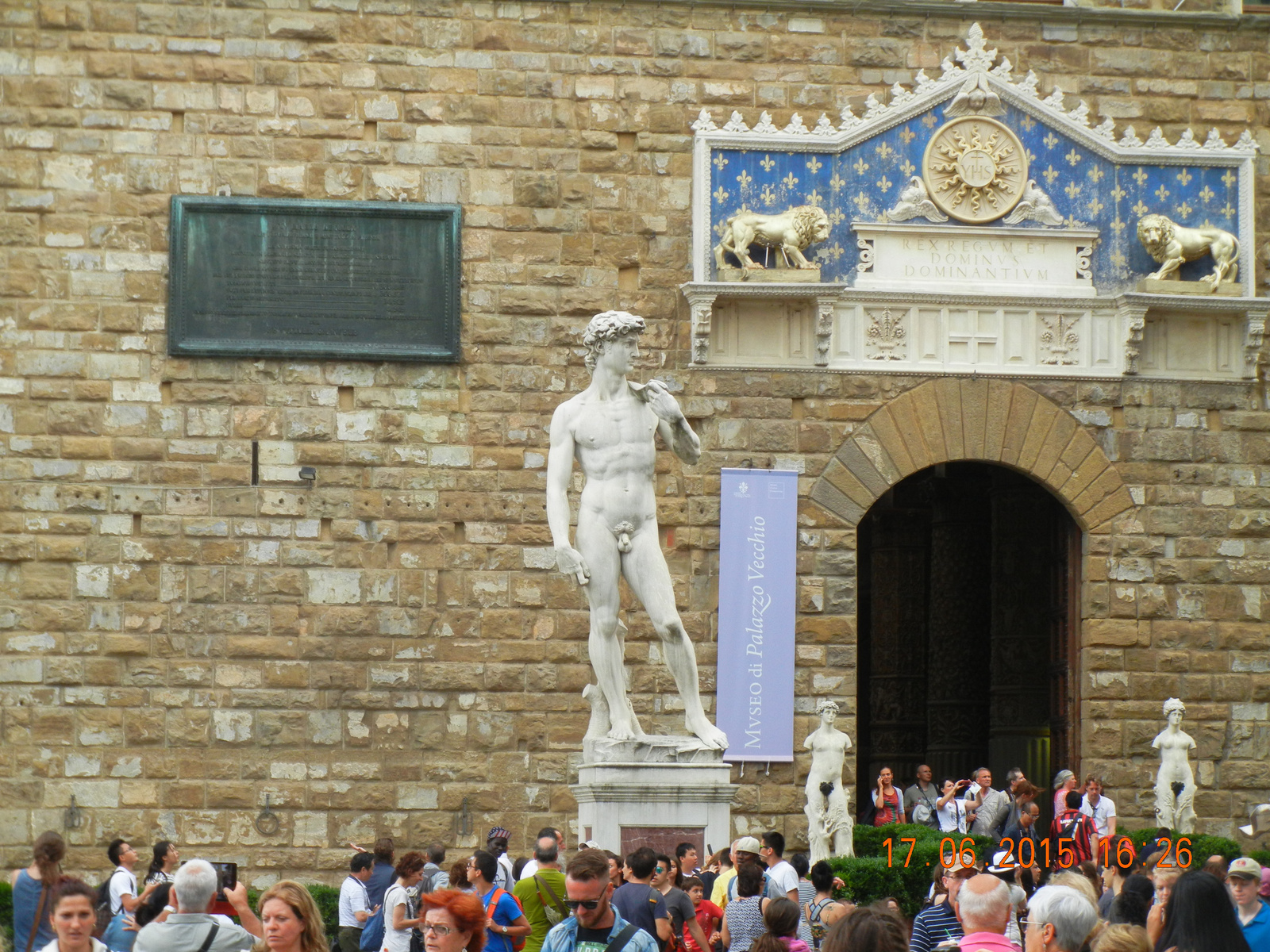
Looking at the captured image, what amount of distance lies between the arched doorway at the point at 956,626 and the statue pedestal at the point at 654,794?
804 cm

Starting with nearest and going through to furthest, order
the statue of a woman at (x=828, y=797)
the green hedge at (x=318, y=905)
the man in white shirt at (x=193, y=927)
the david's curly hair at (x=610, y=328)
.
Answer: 1. the man in white shirt at (x=193, y=927)
2. the david's curly hair at (x=610, y=328)
3. the green hedge at (x=318, y=905)
4. the statue of a woman at (x=828, y=797)

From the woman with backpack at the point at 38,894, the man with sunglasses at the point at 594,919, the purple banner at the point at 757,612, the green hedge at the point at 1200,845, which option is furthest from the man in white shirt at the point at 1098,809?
the man with sunglasses at the point at 594,919

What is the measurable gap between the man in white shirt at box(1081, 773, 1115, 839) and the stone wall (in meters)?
1.02

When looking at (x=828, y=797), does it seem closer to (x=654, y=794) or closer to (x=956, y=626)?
(x=654, y=794)

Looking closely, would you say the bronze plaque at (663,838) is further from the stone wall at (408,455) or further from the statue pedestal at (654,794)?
the stone wall at (408,455)

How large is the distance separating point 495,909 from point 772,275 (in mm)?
8429

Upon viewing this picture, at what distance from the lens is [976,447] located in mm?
16906

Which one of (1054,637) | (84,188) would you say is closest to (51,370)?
(84,188)

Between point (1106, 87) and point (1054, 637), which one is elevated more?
point (1106, 87)

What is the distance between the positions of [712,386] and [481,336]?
6.46 feet

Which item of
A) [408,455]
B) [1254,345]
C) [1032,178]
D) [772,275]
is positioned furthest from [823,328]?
[1254,345]

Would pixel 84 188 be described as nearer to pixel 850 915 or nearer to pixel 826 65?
pixel 826 65

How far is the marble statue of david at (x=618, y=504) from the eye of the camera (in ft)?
42.1

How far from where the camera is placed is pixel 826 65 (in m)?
17.0
